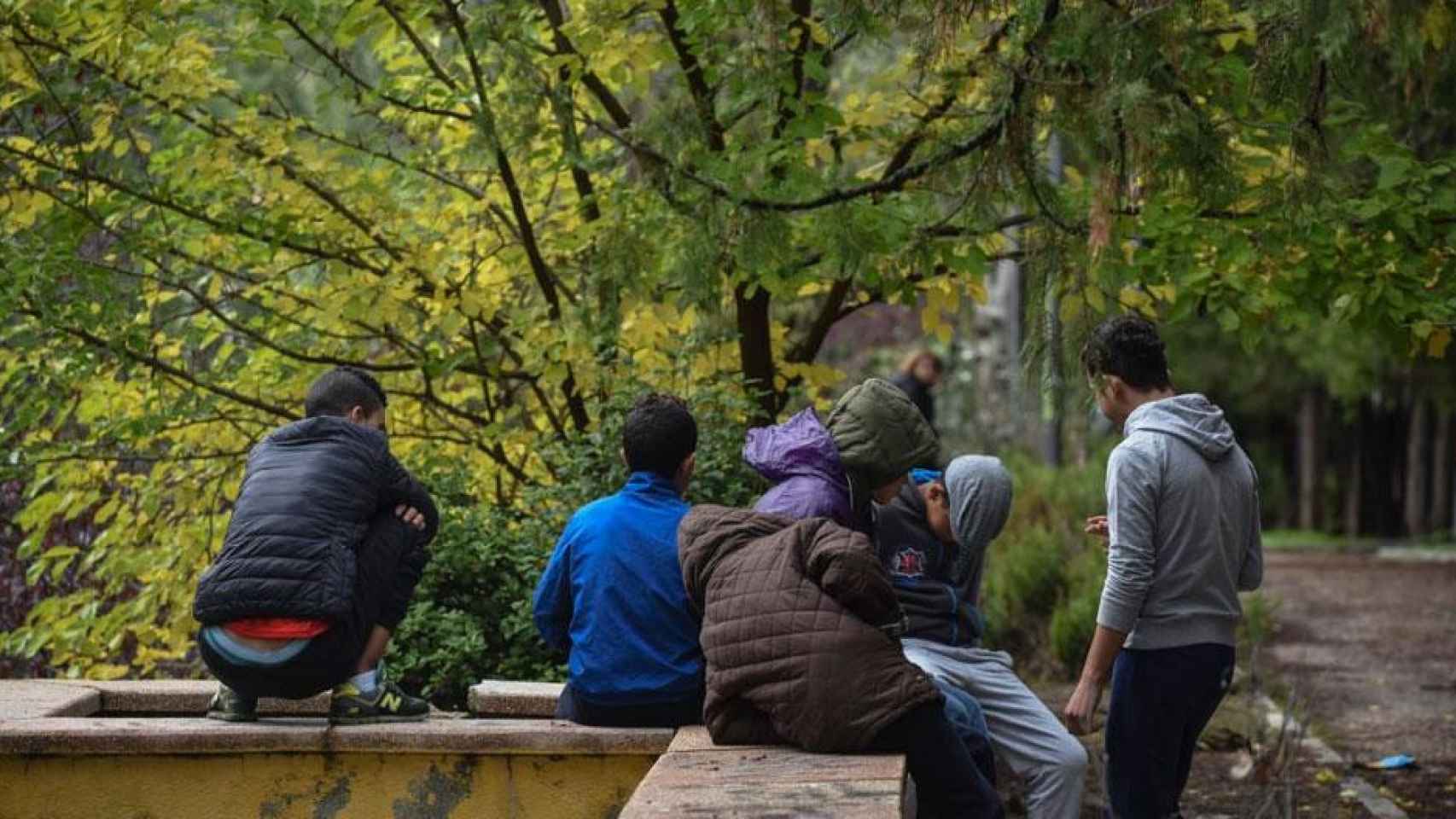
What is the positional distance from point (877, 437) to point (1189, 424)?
95 centimetres

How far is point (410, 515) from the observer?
21.5 ft

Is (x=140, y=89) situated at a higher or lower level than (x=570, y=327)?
higher

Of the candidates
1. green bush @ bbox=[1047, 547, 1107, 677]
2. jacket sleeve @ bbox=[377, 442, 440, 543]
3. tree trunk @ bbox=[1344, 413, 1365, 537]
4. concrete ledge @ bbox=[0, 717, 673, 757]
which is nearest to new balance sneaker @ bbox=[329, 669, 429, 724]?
concrete ledge @ bbox=[0, 717, 673, 757]

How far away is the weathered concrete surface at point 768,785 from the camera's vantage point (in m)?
4.91

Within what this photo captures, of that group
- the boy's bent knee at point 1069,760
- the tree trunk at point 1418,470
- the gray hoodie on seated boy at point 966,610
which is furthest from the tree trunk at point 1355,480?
the boy's bent knee at point 1069,760

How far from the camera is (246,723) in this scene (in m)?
6.50

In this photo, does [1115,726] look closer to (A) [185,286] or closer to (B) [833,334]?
(A) [185,286]

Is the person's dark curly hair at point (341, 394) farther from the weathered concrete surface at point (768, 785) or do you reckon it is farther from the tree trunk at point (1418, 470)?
the tree trunk at point (1418, 470)

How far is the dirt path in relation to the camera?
11.0 metres

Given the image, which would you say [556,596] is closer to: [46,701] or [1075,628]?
[46,701]

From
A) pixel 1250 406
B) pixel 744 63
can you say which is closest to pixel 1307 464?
pixel 1250 406

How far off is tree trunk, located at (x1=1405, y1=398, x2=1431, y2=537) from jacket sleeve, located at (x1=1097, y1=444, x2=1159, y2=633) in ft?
95.2

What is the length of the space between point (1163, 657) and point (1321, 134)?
6.61 ft

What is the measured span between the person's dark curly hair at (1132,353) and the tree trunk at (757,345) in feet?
11.1
